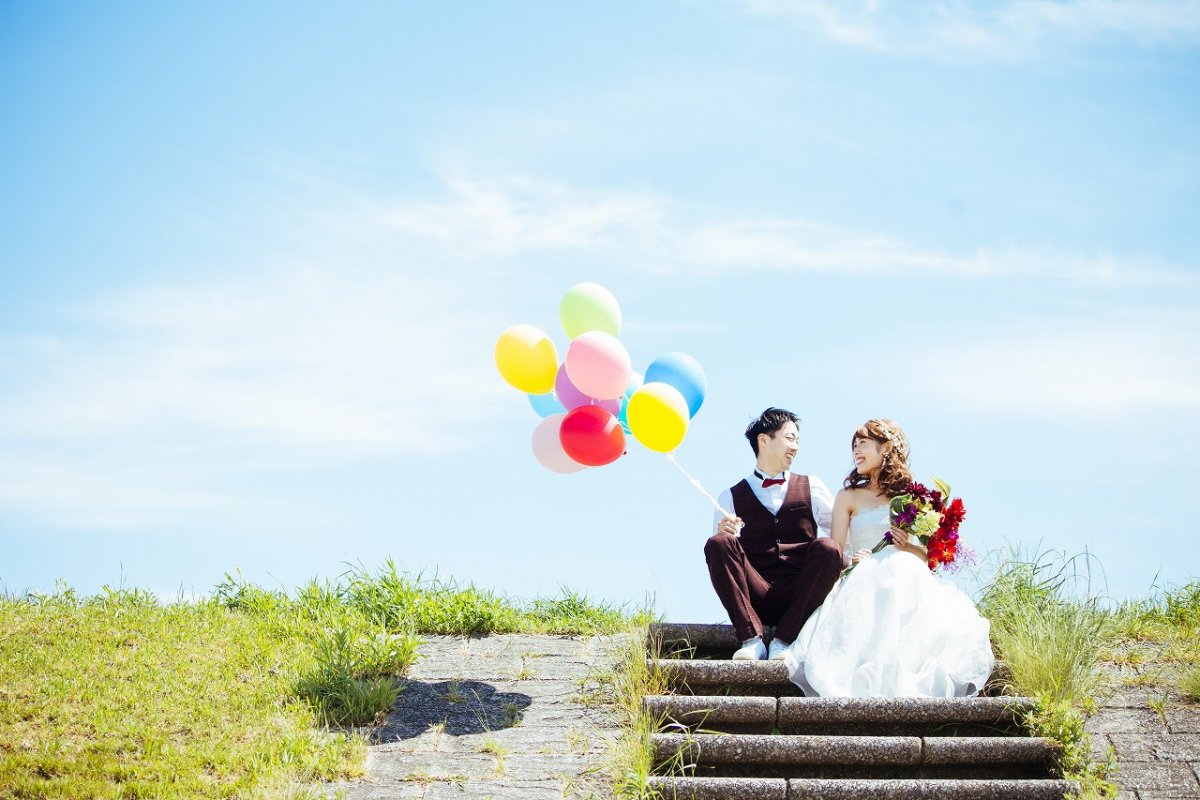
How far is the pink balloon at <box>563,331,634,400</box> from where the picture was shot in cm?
632

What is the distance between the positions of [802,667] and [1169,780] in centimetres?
201

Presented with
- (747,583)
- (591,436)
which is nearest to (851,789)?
(747,583)

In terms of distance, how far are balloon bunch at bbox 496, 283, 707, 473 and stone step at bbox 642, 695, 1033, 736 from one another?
1.49 m

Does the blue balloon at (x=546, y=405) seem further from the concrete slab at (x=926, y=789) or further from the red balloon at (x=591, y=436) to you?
the concrete slab at (x=926, y=789)

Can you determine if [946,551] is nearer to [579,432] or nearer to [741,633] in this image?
[741,633]

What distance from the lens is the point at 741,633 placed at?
6645 millimetres

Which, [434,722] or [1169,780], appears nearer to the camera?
[1169,780]

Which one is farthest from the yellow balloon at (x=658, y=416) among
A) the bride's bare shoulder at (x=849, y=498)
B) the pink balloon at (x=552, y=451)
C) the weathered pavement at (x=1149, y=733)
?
the weathered pavement at (x=1149, y=733)

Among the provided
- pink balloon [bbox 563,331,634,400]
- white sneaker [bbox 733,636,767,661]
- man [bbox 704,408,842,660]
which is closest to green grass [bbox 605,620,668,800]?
white sneaker [bbox 733,636,767,661]

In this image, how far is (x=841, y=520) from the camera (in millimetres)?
6922

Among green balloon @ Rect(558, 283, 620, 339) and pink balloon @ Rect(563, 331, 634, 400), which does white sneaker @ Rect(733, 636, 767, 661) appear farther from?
green balloon @ Rect(558, 283, 620, 339)

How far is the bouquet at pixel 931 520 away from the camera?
22.0 ft

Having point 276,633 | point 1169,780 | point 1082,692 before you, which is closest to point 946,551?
point 1082,692

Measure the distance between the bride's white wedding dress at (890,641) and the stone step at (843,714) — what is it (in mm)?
216
